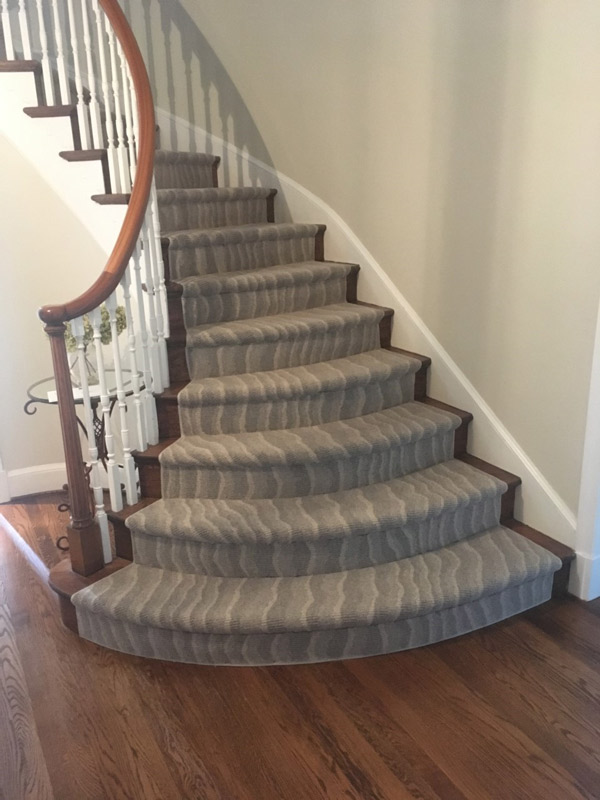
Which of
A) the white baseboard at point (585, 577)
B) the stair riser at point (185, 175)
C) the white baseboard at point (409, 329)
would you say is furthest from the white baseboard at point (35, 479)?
the white baseboard at point (585, 577)

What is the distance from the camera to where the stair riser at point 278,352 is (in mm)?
2732

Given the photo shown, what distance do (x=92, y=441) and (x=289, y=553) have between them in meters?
0.76

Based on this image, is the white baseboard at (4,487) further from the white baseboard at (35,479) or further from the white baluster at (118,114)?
the white baluster at (118,114)

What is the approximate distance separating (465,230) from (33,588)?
86.5 inches

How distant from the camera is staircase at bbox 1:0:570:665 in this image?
6.81ft

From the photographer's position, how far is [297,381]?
261 centimetres

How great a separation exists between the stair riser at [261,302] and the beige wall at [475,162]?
295 mm

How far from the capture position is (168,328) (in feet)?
8.73

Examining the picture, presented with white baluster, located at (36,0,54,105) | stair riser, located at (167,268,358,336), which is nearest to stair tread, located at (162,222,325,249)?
stair riser, located at (167,268,358,336)

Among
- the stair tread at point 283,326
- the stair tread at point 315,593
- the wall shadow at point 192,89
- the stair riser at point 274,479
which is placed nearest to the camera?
the stair tread at point 315,593

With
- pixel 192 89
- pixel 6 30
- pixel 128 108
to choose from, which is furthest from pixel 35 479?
pixel 192 89

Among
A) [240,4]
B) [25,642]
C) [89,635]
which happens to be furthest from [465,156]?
[25,642]

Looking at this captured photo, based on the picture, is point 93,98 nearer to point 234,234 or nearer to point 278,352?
point 234,234

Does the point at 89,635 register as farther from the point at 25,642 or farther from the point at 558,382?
the point at 558,382
